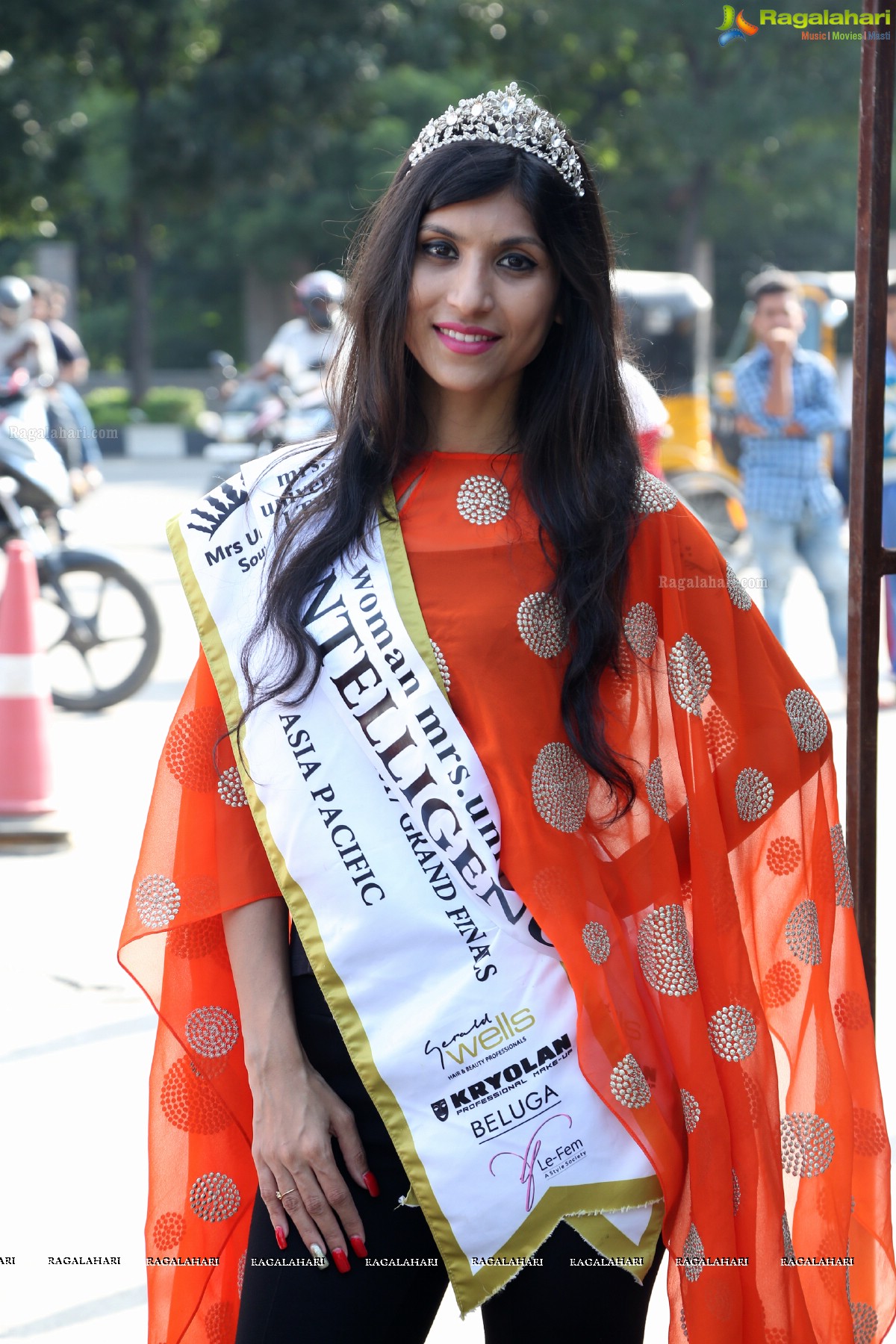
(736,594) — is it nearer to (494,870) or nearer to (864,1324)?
(494,870)

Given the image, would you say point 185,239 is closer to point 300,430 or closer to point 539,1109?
point 300,430

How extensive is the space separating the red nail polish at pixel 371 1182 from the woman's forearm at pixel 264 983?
123 mm

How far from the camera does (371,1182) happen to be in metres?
1.54

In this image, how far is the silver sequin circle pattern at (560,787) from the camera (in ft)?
5.14

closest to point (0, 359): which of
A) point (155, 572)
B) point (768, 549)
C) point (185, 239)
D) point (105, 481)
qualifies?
point (155, 572)

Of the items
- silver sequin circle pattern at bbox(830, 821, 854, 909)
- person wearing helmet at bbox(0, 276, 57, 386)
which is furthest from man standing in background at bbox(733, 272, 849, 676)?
silver sequin circle pattern at bbox(830, 821, 854, 909)

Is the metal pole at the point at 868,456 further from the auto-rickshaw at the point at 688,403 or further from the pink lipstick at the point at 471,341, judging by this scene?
the auto-rickshaw at the point at 688,403

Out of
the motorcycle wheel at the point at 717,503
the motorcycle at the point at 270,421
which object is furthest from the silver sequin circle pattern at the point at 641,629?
the motorcycle wheel at the point at 717,503

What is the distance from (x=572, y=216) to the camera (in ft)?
5.45

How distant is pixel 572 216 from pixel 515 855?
670mm

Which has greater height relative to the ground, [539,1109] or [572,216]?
[572,216]

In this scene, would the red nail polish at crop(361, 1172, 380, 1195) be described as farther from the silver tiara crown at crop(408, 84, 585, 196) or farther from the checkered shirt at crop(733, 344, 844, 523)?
the checkered shirt at crop(733, 344, 844, 523)

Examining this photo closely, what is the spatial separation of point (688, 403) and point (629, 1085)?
38.5ft

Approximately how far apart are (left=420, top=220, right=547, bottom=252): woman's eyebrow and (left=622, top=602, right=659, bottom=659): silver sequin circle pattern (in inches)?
15.2
